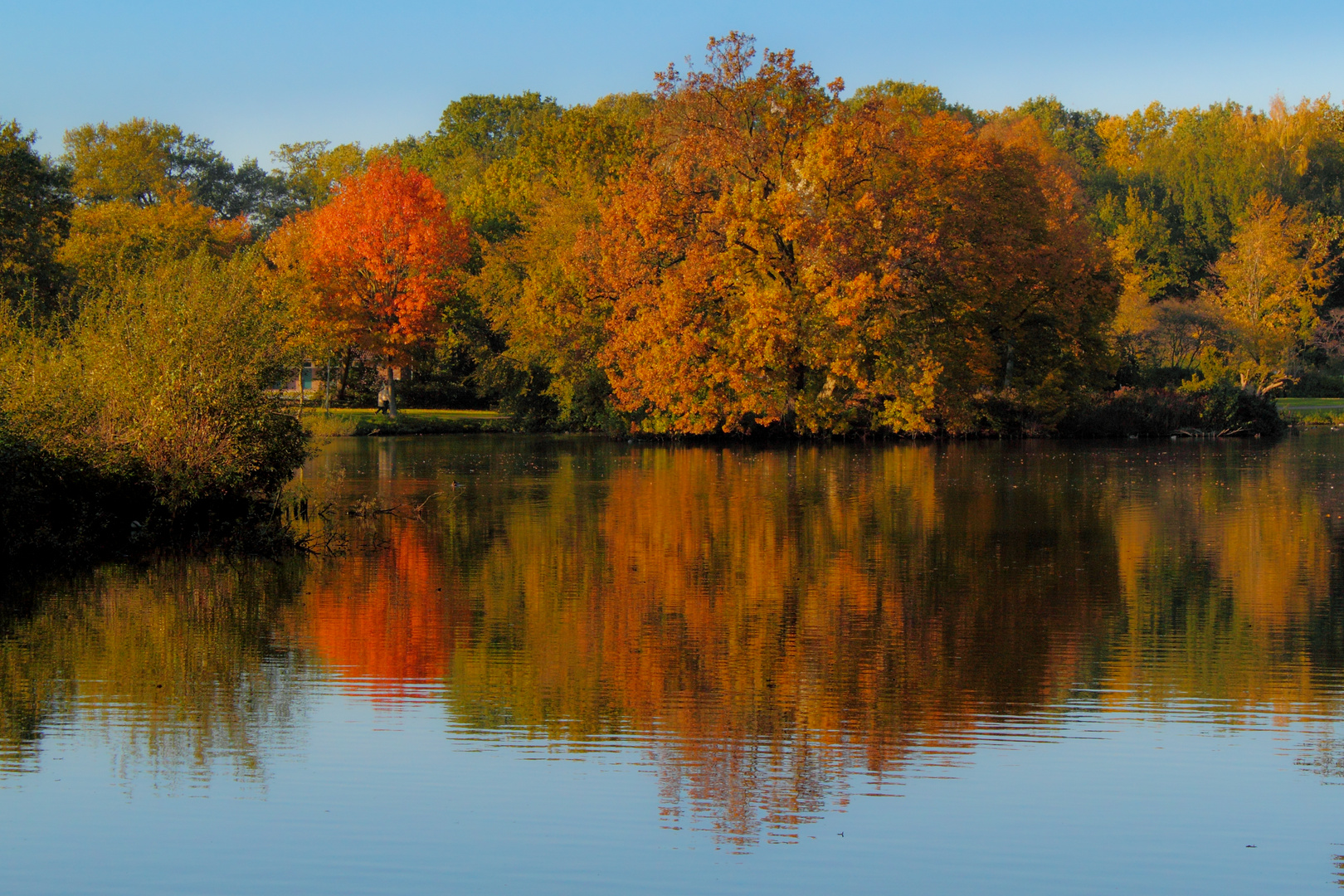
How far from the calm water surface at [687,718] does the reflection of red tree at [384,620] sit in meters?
0.06

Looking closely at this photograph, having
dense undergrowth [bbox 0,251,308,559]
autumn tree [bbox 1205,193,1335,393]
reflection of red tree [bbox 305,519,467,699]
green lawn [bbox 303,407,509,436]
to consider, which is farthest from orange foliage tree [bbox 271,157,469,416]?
autumn tree [bbox 1205,193,1335,393]

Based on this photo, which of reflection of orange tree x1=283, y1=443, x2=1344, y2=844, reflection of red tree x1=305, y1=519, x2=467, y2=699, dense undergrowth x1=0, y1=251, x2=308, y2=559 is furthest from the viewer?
dense undergrowth x1=0, y1=251, x2=308, y2=559

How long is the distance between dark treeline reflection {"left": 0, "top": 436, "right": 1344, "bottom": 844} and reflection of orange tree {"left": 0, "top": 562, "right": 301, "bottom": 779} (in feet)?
0.12

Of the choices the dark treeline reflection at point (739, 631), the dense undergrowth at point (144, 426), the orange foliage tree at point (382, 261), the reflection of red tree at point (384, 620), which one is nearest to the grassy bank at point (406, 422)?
the orange foliage tree at point (382, 261)

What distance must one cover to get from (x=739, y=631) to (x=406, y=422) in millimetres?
37822

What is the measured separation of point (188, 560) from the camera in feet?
48.9

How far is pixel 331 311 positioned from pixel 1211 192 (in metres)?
53.0

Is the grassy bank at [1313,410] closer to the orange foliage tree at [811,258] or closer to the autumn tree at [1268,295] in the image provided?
the autumn tree at [1268,295]

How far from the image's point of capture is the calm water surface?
18.6ft

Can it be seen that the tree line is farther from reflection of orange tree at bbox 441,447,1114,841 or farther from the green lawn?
reflection of orange tree at bbox 441,447,1114,841

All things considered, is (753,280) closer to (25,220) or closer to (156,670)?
(25,220)

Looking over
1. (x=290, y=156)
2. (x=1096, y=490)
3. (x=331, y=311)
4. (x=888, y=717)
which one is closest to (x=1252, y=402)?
(x=1096, y=490)

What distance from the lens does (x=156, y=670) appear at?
936 cm

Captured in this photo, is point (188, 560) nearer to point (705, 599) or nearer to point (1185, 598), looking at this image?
point (705, 599)
